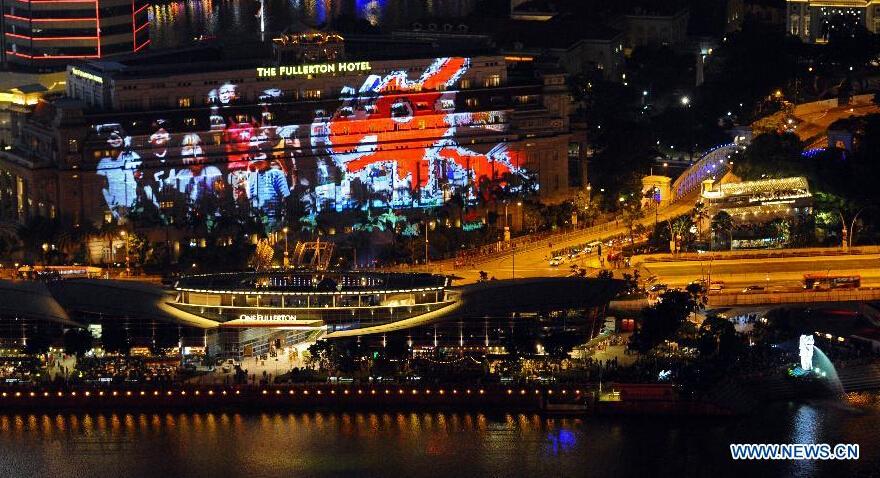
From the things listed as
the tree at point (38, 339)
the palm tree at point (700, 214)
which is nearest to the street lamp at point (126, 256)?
the tree at point (38, 339)

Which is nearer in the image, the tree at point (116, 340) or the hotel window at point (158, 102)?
the tree at point (116, 340)

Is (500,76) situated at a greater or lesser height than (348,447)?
greater

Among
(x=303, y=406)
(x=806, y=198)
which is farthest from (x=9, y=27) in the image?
(x=303, y=406)

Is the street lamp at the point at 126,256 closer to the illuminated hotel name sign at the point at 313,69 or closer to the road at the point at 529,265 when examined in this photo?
the illuminated hotel name sign at the point at 313,69

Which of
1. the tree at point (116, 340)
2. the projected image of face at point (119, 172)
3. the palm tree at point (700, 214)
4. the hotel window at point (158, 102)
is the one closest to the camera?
the tree at point (116, 340)

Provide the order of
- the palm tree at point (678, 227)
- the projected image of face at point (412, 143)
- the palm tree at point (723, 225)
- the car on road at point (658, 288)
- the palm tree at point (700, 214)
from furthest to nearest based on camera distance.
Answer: the projected image of face at point (412, 143), the palm tree at point (700, 214), the palm tree at point (723, 225), the palm tree at point (678, 227), the car on road at point (658, 288)

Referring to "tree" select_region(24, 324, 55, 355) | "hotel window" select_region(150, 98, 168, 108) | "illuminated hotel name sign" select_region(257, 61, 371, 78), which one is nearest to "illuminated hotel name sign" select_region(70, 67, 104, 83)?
"hotel window" select_region(150, 98, 168, 108)

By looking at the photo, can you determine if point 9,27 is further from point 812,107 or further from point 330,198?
point 812,107

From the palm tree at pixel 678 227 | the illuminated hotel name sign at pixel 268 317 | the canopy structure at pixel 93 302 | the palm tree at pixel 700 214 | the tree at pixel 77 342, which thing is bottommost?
the tree at pixel 77 342
